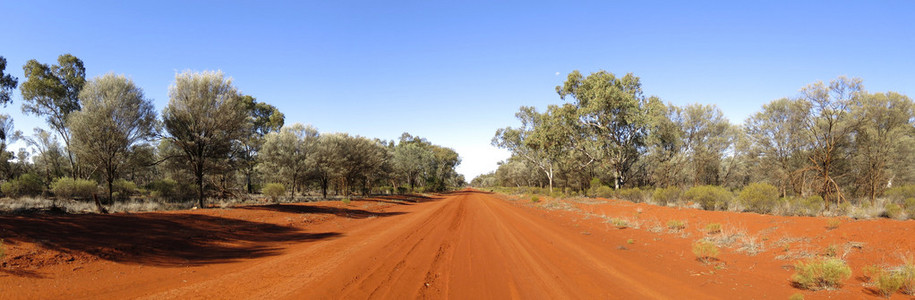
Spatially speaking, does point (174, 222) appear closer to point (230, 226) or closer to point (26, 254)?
point (230, 226)

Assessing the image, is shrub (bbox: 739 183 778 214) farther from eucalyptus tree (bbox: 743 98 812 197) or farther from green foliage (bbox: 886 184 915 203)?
eucalyptus tree (bbox: 743 98 812 197)

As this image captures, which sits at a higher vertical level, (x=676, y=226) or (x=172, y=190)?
(x=172, y=190)

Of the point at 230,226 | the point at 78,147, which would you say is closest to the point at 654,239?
the point at 230,226

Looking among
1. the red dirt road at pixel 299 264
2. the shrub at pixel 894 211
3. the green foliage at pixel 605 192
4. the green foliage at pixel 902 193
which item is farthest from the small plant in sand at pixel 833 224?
the green foliage at pixel 605 192

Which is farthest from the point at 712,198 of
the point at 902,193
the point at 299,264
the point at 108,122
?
the point at 108,122

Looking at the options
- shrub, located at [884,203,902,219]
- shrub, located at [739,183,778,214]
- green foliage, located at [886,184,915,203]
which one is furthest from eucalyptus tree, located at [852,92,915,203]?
shrub, located at [884,203,902,219]

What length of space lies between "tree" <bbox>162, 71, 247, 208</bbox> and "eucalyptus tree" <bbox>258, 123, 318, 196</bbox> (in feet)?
35.7

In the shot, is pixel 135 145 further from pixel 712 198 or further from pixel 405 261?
pixel 712 198

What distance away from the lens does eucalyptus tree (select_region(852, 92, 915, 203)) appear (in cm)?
2030

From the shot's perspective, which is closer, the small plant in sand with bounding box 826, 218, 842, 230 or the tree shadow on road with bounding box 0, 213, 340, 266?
the tree shadow on road with bounding box 0, 213, 340, 266

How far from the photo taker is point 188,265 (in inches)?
286

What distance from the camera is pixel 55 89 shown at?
78.2ft

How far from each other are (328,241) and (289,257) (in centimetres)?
252

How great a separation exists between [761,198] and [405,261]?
1511cm
